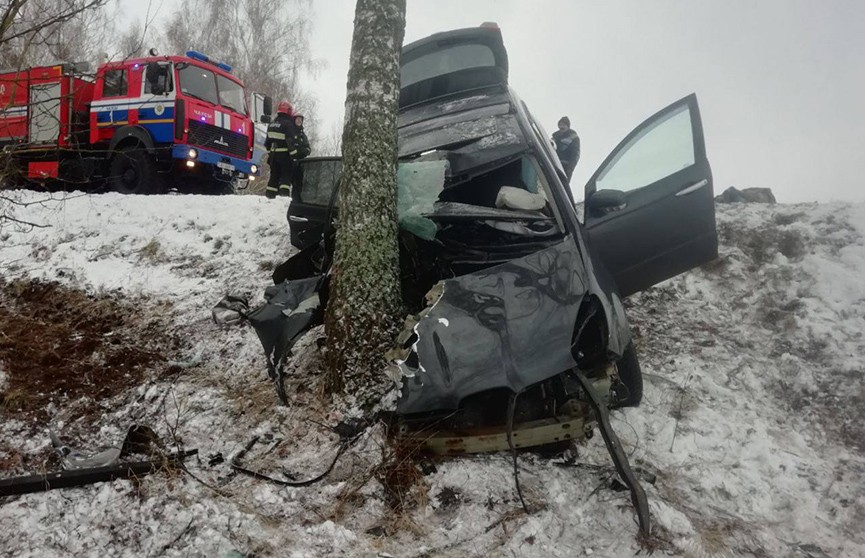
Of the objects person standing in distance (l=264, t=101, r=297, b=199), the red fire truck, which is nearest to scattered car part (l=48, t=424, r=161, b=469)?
person standing in distance (l=264, t=101, r=297, b=199)

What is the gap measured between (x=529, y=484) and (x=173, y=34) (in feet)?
84.6

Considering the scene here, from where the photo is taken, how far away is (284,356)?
304cm

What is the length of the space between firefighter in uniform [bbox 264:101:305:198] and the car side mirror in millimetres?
5335

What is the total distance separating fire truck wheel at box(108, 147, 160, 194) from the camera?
8.21 meters

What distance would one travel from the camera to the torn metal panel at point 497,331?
2.39 metres

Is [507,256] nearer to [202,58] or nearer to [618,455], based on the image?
[618,455]

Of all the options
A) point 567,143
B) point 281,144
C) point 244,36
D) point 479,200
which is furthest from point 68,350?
point 244,36

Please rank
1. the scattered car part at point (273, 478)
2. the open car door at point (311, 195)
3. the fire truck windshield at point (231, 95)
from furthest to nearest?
the fire truck windshield at point (231, 95), the open car door at point (311, 195), the scattered car part at point (273, 478)

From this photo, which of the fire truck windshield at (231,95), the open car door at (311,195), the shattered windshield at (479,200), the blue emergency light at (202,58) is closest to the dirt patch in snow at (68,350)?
the open car door at (311,195)

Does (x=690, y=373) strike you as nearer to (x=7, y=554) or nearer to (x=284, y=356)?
(x=284, y=356)

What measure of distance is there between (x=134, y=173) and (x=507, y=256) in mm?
7851

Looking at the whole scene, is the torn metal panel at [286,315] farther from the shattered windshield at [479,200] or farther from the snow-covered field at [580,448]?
the shattered windshield at [479,200]

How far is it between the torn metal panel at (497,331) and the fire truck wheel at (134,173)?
7.35 meters

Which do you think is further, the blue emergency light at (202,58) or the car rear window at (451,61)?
the blue emergency light at (202,58)
